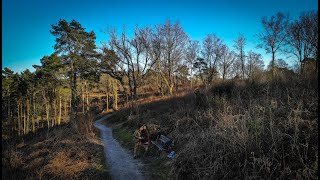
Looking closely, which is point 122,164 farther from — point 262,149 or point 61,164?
point 262,149

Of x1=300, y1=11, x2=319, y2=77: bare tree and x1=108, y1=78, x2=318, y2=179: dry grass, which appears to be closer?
x1=108, y1=78, x2=318, y2=179: dry grass

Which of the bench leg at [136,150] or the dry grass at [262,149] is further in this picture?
the bench leg at [136,150]

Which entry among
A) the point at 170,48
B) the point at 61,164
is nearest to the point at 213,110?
the point at 61,164

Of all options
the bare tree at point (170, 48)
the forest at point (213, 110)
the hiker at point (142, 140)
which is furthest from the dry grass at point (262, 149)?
the bare tree at point (170, 48)

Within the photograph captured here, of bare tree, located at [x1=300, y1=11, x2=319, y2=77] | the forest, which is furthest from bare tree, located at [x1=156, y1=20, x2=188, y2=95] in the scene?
bare tree, located at [x1=300, y1=11, x2=319, y2=77]

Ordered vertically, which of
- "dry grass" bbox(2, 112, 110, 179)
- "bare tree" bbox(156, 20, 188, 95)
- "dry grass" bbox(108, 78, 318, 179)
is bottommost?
"dry grass" bbox(2, 112, 110, 179)

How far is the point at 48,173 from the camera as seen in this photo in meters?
5.99

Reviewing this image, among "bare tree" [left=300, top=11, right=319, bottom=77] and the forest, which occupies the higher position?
"bare tree" [left=300, top=11, right=319, bottom=77]

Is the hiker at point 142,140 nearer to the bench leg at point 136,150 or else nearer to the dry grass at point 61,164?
the bench leg at point 136,150

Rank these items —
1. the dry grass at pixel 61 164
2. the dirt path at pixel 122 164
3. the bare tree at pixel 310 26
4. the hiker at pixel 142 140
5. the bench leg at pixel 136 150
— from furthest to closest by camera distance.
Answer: the bare tree at pixel 310 26
the hiker at pixel 142 140
the bench leg at pixel 136 150
the dirt path at pixel 122 164
the dry grass at pixel 61 164

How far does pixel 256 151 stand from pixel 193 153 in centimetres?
167

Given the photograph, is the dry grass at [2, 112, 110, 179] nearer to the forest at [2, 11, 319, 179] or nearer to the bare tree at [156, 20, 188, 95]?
the forest at [2, 11, 319, 179]

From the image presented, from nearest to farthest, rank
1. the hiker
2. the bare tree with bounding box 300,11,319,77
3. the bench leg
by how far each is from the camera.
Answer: the bench leg, the hiker, the bare tree with bounding box 300,11,319,77

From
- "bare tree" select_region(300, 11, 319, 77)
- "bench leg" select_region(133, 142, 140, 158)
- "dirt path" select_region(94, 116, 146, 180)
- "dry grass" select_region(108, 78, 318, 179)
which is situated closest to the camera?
"dry grass" select_region(108, 78, 318, 179)
